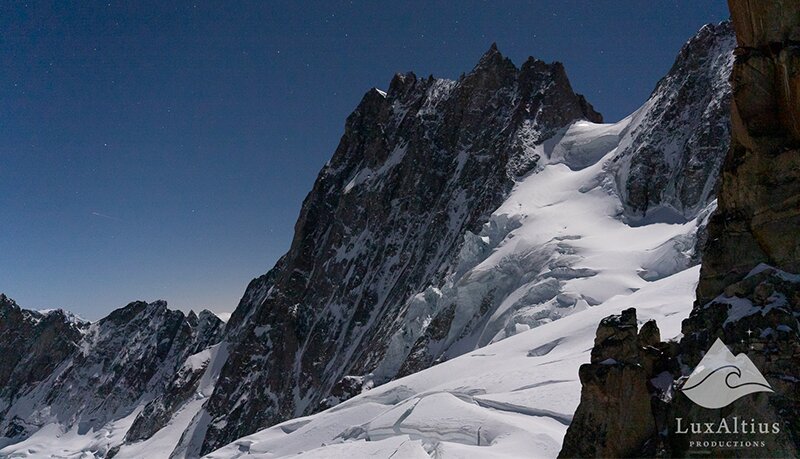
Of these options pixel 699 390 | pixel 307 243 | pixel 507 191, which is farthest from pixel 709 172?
pixel 307 243

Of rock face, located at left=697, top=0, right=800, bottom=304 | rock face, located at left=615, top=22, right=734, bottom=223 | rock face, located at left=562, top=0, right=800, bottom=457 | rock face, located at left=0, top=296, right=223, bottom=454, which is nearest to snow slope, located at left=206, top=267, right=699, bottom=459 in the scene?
rock face, located at left=562, top=0, right=800, bottom=457

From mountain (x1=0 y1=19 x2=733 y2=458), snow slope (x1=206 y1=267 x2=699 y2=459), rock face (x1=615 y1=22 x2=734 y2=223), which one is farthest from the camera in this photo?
rock face (x1=615 y1=22 x2=734 y2=223)

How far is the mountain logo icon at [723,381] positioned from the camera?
447 inches

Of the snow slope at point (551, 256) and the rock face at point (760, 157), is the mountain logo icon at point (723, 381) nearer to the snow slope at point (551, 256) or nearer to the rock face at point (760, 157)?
the rock face at point (760, 157)

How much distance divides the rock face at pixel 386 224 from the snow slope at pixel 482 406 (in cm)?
3062

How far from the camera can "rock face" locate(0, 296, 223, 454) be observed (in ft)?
436

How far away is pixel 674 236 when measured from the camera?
128ft

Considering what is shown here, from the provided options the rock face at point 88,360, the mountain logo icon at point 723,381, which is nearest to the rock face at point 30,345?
the rock face at point 88,360

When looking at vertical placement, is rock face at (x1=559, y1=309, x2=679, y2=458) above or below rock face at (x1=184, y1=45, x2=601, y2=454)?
below

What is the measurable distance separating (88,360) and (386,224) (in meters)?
97.4

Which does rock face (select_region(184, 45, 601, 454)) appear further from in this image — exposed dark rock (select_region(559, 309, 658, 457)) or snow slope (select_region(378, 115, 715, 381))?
exposed dark rock (select_region(559, 309, 658, 457))

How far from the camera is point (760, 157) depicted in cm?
1292

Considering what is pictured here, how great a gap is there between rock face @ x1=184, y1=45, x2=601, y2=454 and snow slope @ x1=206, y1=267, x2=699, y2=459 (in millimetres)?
30621

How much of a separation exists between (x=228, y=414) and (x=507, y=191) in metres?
51.0
